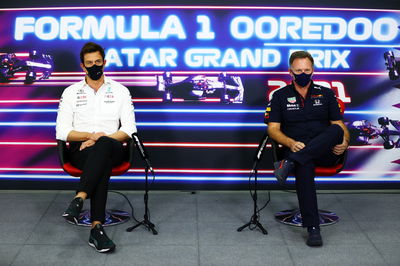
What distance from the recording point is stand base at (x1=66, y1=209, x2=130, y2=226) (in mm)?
4264

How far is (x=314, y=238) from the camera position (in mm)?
3850

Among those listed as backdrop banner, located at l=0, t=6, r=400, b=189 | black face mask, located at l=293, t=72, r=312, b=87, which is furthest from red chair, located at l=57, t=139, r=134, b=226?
black face mask, located at l=293, t=72, r=312, b=87

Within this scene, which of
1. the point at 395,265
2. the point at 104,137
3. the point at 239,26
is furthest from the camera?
the point at 239,26

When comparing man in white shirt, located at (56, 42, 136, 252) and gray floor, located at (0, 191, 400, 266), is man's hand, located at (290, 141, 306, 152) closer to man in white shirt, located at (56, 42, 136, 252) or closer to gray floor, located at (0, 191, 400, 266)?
gray floor, located at (0, 191, 400, 266)

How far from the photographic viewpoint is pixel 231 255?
3.71 metres

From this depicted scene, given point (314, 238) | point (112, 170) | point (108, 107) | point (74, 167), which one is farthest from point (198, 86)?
point (314, 238)

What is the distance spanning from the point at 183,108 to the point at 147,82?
1.26 ft

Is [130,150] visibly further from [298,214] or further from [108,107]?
[298,214]

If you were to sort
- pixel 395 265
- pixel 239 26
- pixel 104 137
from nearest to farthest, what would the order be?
pixel 395 265 → pixel 104 137 → pixel 239 26

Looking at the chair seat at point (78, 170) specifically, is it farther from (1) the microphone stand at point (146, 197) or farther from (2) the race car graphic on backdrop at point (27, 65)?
(2) the race car graphic on backdrop at point (27, 65)

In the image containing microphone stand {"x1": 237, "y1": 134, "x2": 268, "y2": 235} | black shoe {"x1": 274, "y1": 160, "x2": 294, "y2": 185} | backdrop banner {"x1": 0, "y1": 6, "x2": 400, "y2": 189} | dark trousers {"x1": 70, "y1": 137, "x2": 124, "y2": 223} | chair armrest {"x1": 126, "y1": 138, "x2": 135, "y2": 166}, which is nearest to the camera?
dark trousers {"x1": 70, "y1": 137, "x2": 124, "y2": 223}

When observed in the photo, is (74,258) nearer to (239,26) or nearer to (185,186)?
(185,186)

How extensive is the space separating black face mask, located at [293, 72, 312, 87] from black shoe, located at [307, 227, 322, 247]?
3.47 ft

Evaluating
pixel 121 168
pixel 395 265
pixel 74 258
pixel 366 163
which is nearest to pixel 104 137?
pixel 121 168
